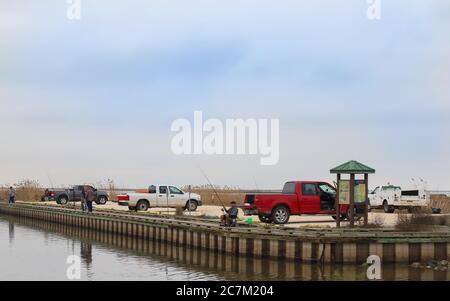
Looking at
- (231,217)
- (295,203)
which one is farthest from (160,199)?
(231,217)

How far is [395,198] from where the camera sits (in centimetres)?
4578

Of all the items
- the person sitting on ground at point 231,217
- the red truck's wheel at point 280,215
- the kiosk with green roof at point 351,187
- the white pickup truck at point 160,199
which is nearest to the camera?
the kiosk with green roof at point 351,187

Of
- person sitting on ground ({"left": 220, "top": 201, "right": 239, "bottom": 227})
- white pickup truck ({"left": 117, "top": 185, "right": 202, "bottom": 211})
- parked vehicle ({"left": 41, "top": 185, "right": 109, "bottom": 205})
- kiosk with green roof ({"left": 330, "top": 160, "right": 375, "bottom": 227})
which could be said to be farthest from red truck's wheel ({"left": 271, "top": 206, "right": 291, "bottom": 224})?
parked vehicle ({"left": 41, "top": 185, "right": 109, "bottom": 205})

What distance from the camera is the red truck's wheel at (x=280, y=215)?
1192 inches

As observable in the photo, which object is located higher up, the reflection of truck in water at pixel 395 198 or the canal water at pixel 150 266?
the reflection of truck in water at pixel 395 198

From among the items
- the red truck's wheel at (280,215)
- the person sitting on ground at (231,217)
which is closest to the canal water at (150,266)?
the person sitting on ground at (231,217)

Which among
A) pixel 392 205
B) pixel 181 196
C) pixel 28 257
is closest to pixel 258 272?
pixel 28 257

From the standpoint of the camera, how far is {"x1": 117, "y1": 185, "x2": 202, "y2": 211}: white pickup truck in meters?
44.3

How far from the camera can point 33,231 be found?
152 feet

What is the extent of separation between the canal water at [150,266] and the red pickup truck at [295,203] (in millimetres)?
3563

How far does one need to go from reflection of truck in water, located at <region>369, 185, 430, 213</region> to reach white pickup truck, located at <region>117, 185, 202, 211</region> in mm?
12627

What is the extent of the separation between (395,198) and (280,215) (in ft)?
59.0

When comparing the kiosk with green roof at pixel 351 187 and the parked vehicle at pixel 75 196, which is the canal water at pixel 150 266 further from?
the parked vehicle at pixel 75 196
